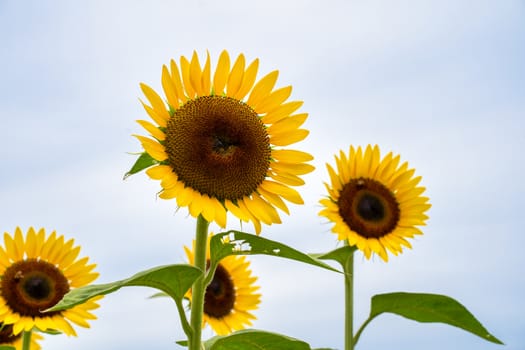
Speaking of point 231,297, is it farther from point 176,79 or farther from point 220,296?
point 176,79

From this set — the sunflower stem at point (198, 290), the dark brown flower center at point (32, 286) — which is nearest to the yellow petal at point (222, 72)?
the sunflower stem at point (198, 290)

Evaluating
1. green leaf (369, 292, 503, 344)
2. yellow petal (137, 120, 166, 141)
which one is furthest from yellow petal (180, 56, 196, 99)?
green leaf (369, 292, 503, 344)

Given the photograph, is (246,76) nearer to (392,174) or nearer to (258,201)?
(258,201)

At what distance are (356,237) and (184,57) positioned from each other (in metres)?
2.41

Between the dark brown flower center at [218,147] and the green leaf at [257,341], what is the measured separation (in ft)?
2.31

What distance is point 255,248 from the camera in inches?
117

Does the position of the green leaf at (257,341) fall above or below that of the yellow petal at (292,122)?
below

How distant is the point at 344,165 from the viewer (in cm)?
559

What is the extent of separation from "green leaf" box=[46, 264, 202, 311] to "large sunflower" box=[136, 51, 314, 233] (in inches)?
16.2

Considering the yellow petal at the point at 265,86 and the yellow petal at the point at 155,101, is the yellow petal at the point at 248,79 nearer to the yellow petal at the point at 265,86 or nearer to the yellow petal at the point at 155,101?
the yellow petal at the point at 265,86

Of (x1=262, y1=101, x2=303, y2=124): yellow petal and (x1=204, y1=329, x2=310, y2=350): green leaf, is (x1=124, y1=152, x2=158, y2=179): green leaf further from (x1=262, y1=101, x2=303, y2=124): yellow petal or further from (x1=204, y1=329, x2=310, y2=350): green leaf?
(x1=204, y1=329, x2=310, y2=350): green leaf

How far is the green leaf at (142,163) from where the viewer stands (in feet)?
10.6

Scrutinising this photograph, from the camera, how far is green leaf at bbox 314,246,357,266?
15.5ft

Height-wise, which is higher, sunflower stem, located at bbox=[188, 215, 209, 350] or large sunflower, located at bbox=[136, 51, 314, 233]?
large sunflower, located at bbox=[136, 51, 314, 233]
